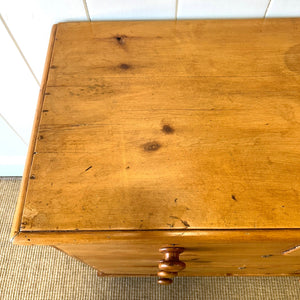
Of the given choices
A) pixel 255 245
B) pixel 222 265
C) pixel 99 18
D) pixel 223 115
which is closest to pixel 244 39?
pixel 223 115

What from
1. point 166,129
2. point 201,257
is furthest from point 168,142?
point 201,257

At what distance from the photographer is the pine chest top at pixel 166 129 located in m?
0.47

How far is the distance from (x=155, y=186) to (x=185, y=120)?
15 cm

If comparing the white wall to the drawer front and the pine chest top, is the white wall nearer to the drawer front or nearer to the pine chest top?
the pine chest top

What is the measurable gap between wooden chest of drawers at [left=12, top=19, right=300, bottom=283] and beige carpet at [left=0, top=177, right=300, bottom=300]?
→ 412 mm

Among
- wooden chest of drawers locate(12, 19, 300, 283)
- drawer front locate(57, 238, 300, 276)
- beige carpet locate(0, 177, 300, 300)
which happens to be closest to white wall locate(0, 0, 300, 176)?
wooden chest of drawers locate(12, 19, 300, 283)

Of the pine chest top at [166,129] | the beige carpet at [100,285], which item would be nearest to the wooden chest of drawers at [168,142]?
the pine chest top at [166,129]

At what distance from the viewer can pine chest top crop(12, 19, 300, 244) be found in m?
0.47

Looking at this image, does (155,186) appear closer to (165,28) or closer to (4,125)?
(165,28)

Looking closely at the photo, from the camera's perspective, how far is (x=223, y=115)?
56 centimetres

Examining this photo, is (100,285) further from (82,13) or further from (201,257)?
(82,13)

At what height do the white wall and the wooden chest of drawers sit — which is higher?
the white wall

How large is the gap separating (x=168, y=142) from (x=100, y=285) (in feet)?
2.55

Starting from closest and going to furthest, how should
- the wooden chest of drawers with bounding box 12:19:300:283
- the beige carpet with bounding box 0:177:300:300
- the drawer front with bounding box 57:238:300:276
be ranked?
the wooden chest of drawers with bounding box 12:19:300:283 → the drawer front with bounding box 57:238:300:276 → the beige carpet with bounding box 0:177:300:300
